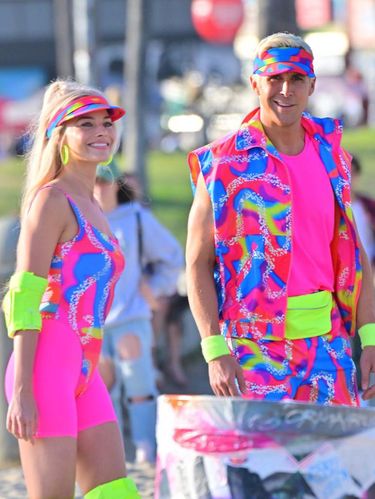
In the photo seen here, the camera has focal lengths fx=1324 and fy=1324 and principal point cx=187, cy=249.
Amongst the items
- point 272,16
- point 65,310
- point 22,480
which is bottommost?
point 22,480

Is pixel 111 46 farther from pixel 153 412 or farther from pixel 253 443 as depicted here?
pixel 253 443

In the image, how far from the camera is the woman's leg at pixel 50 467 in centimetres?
417

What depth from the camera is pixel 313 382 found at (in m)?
4.25

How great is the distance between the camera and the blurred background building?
3828cm

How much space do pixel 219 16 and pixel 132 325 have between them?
18655 mm

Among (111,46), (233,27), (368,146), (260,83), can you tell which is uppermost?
(111,46)

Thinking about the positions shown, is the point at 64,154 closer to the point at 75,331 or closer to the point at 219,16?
the point at 75,331

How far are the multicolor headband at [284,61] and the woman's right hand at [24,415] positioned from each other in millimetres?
1307

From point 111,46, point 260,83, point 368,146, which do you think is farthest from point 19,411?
point 111,46

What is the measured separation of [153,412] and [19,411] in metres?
3.17

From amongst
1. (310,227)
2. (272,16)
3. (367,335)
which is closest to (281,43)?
(310,227)

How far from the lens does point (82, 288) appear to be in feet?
14.4

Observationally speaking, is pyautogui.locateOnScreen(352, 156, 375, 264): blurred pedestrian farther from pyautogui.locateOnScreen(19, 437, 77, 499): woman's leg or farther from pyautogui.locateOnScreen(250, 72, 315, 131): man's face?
pyautogui.locateOnScreen(19, 437, 77, 499): woman's leg

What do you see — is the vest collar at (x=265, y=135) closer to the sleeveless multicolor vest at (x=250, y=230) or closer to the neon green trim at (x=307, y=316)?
the sleeveless multicolor vest at (x=250, y=230)
